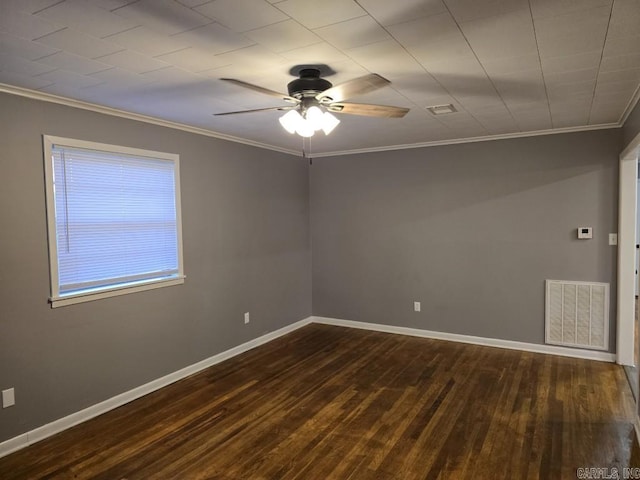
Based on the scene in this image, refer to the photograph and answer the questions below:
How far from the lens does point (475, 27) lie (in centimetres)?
195

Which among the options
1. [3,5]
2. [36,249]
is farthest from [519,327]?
[3,5]

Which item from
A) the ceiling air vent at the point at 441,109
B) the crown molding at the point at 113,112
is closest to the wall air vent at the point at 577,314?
the ceiling air vent at the point at 441,109

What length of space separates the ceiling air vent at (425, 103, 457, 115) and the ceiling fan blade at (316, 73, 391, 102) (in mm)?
1254

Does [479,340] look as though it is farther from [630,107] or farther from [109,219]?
[109,219]

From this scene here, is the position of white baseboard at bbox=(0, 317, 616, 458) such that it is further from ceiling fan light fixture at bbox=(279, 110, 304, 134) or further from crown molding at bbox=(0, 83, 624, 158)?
ceiling fan light fixture at bbox=(279, 110, 304, 134)

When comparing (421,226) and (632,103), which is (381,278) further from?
(632,103)

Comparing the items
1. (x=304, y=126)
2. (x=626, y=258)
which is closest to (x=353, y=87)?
(x=304, y=126)

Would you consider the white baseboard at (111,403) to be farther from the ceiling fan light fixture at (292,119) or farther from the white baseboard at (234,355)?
the ceiling fan light fixture at (292,119)

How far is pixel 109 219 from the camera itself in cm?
342

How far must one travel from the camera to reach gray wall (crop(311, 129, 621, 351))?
441cm

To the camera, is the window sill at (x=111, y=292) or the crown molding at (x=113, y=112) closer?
the crown molding at (x=113, y=112)

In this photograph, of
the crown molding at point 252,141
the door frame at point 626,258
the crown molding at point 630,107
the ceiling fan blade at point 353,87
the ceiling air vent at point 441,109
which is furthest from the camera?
the door frame at point 626,258

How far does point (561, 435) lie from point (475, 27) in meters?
2.73

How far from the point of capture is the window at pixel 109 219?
3.09 m
